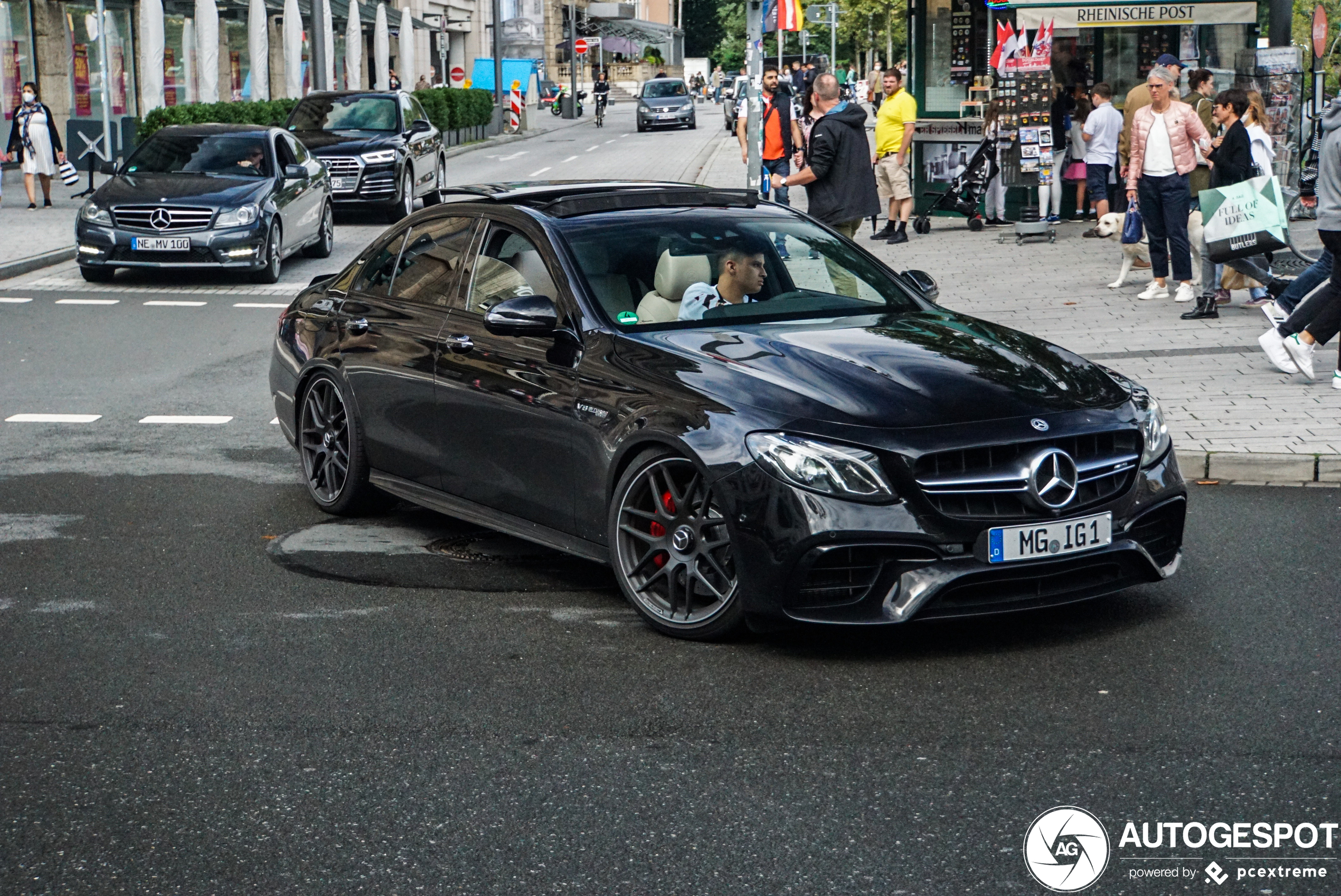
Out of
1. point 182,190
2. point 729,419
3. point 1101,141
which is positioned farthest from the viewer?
point 1101,141

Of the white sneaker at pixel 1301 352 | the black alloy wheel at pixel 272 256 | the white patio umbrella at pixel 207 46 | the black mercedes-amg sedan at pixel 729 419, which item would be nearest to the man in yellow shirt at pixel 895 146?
the black alloy wheel at pixel 272 256

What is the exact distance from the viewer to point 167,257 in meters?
17.6

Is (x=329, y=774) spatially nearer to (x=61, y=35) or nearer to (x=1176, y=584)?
(x=1176, y=584)

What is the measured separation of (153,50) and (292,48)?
9.15 meters

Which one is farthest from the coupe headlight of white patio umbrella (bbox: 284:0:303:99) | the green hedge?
white patio umbrella (bbox: 284:0:303:99)

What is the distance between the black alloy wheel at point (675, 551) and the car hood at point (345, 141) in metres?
19.8

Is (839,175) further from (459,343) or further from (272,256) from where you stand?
(459,343)

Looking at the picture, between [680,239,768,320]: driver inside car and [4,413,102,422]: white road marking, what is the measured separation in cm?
516

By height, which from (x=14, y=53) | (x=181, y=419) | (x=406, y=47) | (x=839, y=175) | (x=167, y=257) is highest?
(x=406, y=47)

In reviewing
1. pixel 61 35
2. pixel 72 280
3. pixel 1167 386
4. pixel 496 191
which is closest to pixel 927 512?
pixel 496 191

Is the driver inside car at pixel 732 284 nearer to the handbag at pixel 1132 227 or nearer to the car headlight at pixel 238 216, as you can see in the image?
the handbag at pixel 1132 227

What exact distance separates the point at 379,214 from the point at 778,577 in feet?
75.2

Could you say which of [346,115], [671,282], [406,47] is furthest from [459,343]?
[406,47]

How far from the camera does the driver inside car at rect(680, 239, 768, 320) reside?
6.44 meters
